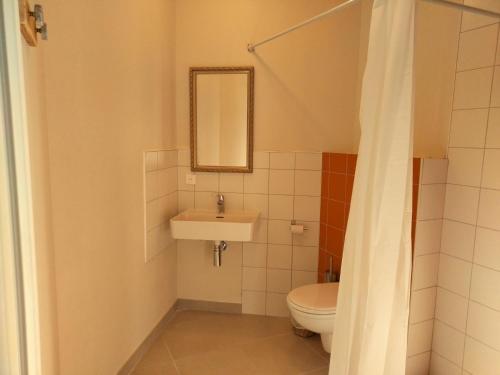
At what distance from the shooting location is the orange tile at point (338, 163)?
249 centimetres

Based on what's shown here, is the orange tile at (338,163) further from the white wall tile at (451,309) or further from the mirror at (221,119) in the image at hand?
the white wall tile at (451,309)

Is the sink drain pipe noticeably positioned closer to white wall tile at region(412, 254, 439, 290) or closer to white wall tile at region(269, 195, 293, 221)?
white wall tile at region(269, 195, 293, 221)

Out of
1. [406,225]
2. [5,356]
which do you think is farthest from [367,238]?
[5,356]

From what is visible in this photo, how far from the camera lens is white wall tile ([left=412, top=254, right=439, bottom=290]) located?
195cm

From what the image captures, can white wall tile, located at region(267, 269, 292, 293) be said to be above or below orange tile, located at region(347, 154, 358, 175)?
below

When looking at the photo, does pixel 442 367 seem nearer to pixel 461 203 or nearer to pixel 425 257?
pixel 425 257

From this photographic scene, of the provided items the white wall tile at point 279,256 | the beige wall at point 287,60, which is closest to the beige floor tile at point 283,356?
the white wall tile at point 279,256

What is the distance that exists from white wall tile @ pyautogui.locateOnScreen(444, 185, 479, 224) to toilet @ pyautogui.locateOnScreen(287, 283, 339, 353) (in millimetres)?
842

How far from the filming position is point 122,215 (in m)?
2.02

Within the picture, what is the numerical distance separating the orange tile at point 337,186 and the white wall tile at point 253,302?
1.03 m

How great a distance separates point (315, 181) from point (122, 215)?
1.50 meters

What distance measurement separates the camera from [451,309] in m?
1.95

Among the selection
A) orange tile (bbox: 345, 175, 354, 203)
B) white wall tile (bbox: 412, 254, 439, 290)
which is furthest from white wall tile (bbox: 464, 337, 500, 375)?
orange tile (bbox: 345, 175, 354, 203)

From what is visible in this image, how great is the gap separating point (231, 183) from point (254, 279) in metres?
0.83
